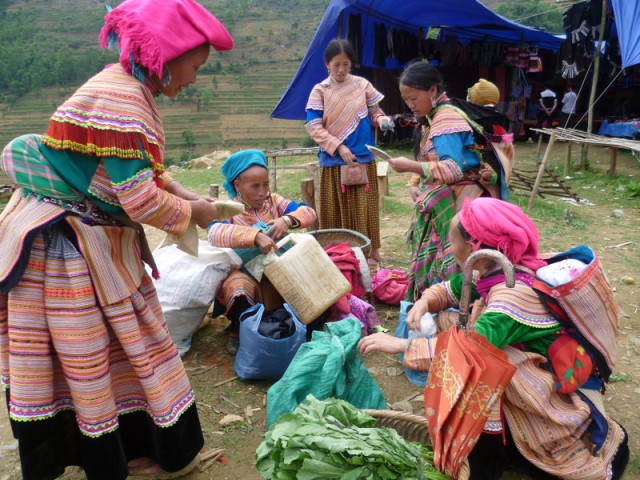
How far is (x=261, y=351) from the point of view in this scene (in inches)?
119

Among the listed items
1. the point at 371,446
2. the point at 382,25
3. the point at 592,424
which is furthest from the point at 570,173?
the point at 371,446

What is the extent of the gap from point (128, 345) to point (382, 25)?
1028cm

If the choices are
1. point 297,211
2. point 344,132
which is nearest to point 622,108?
point 344,132

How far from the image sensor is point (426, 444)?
241 cm

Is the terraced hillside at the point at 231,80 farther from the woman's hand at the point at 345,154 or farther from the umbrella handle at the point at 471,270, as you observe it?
the umbrella handle at the point at 471,270

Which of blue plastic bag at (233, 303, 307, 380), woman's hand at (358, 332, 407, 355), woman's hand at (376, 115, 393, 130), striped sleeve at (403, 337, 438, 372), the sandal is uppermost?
woman's hand at (376, 115, 393, 130)

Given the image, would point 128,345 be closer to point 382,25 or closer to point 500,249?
point 500,249

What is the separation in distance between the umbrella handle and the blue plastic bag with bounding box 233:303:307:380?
1238mm

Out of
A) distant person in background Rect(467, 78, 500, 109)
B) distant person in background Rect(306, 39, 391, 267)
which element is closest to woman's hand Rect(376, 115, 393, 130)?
distant person in background Rect(306, 39, 391, 267)

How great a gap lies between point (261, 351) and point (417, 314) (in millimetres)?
1056

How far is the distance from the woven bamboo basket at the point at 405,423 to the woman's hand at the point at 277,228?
149 cm

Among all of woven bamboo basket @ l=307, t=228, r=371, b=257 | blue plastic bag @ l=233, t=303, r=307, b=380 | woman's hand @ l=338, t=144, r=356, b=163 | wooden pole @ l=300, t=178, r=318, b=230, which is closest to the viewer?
blue plastic bag @ l=233, t=303, r=307, b=380

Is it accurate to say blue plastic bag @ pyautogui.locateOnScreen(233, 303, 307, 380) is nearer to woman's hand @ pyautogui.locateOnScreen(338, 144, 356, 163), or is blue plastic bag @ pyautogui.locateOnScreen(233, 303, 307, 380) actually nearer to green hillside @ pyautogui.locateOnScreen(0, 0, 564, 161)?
woman's hand @ pyautogui.locateOnScreen(338, 144, 356, 163)

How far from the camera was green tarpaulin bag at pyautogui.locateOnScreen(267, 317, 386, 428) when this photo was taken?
2.48 m
